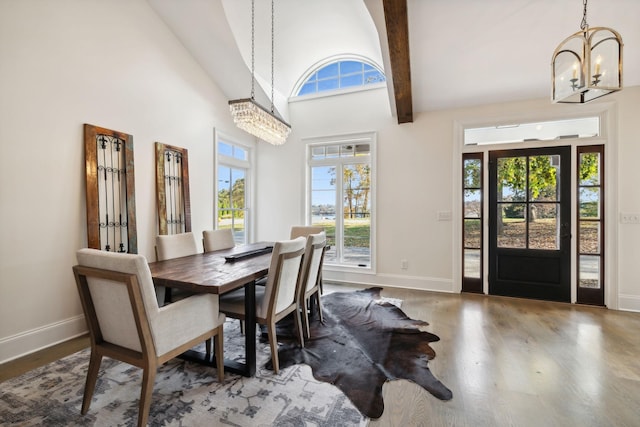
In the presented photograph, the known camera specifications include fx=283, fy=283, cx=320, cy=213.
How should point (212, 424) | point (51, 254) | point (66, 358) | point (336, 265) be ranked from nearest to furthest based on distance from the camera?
point (212, 424)
point (66, 358)
point (51, 254)
point (336, 265)

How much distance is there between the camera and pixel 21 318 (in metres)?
2.31

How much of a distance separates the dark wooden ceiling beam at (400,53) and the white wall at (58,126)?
2713 millimetres

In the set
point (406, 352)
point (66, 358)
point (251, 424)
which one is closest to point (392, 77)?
point (406, 352)

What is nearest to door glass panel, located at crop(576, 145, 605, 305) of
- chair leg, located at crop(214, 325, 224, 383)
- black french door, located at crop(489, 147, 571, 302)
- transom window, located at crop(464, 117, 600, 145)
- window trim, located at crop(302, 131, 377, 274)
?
black french door, located at crop(489, 147, 571, 302)

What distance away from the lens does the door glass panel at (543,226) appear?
373 cm

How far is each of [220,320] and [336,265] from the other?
296 cm

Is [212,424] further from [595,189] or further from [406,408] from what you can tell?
[595,189]

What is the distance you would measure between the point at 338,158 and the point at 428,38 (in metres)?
2.13

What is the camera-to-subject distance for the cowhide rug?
6.26 ft

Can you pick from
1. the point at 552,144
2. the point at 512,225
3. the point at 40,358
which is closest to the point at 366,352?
the point at 40,358

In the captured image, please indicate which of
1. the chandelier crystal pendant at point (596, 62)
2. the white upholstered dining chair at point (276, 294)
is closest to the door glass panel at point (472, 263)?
the chandelier crystal pendant at point (596, 62)

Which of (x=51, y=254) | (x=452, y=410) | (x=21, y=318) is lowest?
(x=452, y=410)

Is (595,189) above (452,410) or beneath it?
above

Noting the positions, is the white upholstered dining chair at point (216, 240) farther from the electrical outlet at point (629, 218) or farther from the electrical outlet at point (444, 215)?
the electrical outlet at point (629, 218)
